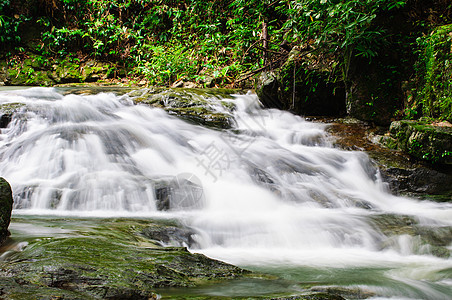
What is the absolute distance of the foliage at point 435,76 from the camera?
5.04 m

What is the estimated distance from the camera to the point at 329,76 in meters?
6.71

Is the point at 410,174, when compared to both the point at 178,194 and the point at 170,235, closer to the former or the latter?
the point at 178,194

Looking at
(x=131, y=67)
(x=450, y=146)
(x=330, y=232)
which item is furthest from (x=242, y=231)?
(x=131, y=67)

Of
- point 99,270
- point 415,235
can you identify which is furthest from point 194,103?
point 99,270

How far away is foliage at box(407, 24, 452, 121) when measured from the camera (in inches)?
198

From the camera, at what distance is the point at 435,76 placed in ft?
17.3

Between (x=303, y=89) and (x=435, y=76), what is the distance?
237 centimetres

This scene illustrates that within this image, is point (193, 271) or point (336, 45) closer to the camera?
point (193, 271)

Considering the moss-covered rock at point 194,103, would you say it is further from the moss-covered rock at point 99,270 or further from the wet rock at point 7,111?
the moss-covered rock at point 99,270

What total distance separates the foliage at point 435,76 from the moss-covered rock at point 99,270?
4.41m

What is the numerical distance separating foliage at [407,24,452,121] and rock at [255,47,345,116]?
152cm

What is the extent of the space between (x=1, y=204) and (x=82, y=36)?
11.2 m

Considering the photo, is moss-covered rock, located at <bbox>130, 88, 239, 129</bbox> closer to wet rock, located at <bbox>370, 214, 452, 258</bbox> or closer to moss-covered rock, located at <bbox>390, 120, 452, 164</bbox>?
moss-covered rock, located at <bbox>390, 120, 452, 164</bbox>

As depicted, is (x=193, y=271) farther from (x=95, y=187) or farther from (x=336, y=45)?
(x=336, y=45)
